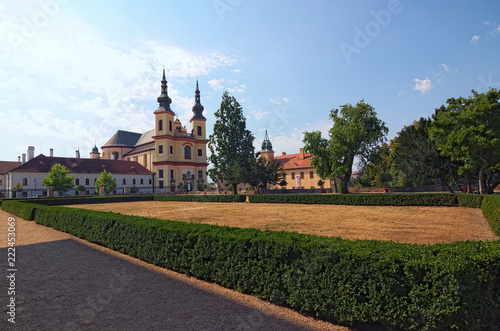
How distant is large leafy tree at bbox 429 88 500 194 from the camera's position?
21.9m

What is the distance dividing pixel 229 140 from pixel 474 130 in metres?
35.1

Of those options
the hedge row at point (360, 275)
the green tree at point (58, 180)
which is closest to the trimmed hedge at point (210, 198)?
the green tree at point (58, 180)

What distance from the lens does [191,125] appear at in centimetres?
7369

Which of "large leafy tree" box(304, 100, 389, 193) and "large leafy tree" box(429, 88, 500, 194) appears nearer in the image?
"large leafy tree" box(429, 88, 500, 194)

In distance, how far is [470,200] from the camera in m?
20.2

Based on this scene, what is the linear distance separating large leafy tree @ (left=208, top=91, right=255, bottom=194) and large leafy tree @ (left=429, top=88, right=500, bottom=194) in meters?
28.4

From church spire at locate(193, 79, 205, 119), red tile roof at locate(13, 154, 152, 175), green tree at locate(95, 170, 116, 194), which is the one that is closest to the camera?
red tile roof at locate(13, 154, 152, 175)

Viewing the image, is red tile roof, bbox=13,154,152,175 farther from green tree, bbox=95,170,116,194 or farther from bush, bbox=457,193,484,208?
bush, bbox=457,193,484,208

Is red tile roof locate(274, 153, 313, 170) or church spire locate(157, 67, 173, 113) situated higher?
church spire locate(157, 67, 173, 113)

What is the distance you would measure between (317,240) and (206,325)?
2332 millimetres

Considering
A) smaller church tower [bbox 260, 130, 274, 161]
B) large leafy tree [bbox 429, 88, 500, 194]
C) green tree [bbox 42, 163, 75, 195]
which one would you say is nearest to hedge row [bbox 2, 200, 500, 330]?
large leafy tree [bbox 429, 88, 500, 194]

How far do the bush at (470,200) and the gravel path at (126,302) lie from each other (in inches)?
805

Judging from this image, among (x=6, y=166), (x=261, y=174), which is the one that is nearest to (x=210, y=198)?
(x=261, y=174)

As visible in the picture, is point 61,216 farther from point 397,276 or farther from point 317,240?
point 397,276
